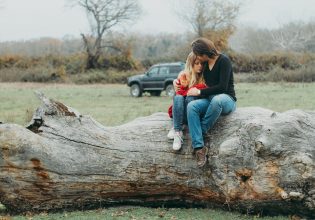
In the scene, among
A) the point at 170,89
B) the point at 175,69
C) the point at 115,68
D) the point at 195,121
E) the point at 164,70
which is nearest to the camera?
the point at 195,121

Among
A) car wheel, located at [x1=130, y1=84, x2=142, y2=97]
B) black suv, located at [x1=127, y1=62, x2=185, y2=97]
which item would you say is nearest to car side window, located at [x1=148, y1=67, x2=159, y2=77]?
black suv, located at [x1=127, y1=62, x2=185, y2=97]

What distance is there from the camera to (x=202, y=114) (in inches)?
320

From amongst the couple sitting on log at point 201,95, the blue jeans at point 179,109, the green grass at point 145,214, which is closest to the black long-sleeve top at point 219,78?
the couple sitting on log at point 201,95

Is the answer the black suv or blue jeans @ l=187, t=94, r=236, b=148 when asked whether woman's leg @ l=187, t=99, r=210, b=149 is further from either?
the black suv

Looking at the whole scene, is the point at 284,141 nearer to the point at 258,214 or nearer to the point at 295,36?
the point at 258,214

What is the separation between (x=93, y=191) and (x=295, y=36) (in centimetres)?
11403

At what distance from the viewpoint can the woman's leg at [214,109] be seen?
798cm

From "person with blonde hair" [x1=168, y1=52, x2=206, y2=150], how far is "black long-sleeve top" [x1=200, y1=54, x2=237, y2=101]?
0.35 ft

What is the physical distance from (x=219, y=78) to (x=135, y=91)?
3049cm

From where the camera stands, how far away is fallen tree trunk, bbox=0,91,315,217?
765 cm

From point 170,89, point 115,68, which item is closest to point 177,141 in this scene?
point 170,89

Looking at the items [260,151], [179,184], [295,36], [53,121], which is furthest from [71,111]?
[295,36]

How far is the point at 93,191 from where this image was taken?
27.0 feet

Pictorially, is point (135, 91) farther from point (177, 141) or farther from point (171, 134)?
point (177, 141)
